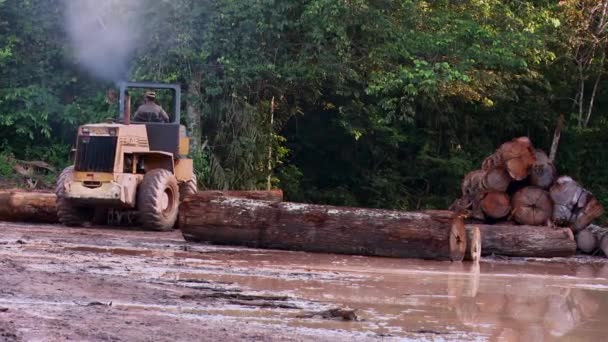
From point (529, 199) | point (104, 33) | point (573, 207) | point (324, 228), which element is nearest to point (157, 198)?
point (324, 228)

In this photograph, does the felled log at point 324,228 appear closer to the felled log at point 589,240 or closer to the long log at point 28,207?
the long log at point 28,207

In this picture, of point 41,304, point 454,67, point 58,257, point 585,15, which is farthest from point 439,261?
point 585,15

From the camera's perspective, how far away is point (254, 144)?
24359mm

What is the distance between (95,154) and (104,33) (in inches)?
315

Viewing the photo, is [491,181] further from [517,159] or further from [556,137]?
[556,137]

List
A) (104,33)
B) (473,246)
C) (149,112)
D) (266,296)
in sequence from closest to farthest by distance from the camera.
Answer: (266,296)
(473,246)
(149,112)
(104,33)

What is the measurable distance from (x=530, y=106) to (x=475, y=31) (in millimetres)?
5468

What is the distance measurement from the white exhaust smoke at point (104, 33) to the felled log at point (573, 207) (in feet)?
34.9

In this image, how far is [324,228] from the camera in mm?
14672

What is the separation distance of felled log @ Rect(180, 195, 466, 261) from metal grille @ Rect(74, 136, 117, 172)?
6.95ft

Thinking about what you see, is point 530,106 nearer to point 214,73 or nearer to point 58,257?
point 214,73

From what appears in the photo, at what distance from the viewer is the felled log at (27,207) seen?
59.1 feet

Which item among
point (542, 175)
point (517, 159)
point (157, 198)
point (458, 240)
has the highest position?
point (517, 159)

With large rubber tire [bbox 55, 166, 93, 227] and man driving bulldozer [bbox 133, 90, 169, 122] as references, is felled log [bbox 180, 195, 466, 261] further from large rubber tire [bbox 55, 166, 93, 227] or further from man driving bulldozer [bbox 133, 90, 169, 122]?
man driving bulldozer [bbox 133, 90, 169, 122]
